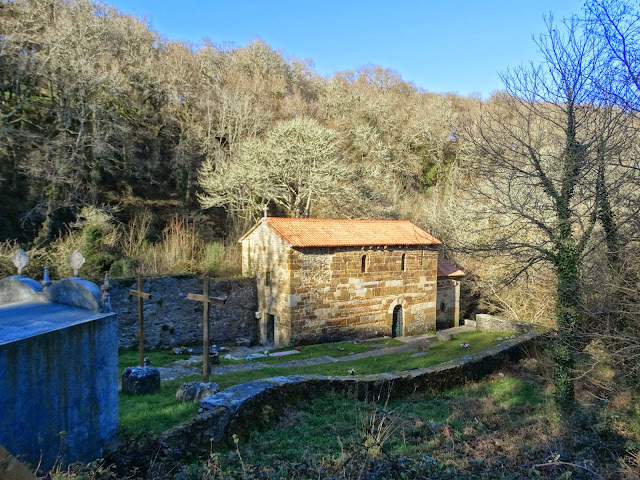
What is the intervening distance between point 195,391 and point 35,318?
10.5ft

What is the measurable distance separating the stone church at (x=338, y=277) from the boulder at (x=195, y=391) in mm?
9314

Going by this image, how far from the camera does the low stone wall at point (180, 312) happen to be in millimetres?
15477

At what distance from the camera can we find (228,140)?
27.7 m

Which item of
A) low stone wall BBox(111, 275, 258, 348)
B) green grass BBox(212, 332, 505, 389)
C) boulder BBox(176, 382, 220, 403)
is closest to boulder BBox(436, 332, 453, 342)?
green grass BBox(212, 332, 505, 389)

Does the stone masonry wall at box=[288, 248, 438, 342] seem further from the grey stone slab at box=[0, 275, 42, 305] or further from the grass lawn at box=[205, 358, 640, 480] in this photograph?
the grey stone slab at box=[0, 275, 42, 305]

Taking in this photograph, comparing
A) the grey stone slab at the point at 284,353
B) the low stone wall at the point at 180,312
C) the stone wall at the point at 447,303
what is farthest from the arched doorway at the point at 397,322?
the low stone wall at the point at 180,312

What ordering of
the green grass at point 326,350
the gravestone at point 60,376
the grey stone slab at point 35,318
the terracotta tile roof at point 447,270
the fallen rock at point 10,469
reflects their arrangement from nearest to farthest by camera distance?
the fallen rock at point 10,469, the gravestone at point 60,376, the grey stone slab at point 35,318, the green grass at point 326,350, the terracotta tile roof at point 447,270

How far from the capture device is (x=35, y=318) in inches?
217

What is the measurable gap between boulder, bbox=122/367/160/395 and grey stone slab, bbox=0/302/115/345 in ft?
8.93

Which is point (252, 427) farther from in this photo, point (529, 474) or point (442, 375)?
point (442, 375)

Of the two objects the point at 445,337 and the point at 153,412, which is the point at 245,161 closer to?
the point at 445,337

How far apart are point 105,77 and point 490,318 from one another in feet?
72.6

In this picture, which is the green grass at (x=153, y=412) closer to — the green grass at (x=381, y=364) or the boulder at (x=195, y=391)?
the boulder at (x=195, y=391)

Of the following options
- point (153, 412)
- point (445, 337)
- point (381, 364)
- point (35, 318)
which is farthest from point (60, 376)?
point (445, 337)
